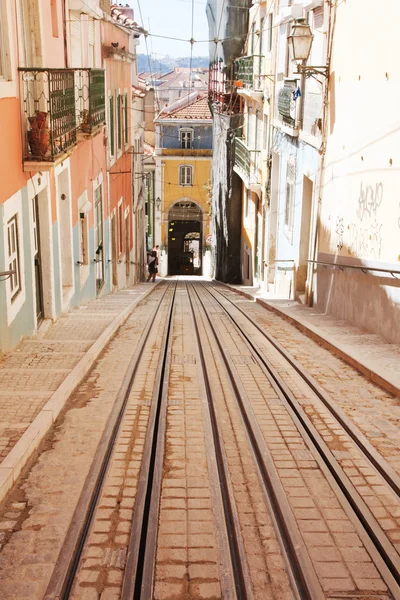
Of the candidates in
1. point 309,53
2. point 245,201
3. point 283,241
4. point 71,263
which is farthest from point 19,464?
point 245,201

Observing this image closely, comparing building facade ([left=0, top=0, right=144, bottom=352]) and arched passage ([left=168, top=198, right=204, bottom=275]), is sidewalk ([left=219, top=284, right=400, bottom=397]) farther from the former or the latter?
arched passage ([left=168, top=198, right=204, bottom=275])

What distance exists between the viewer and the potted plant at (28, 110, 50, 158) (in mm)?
8812

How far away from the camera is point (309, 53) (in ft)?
42.2

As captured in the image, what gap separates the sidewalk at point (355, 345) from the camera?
7.18 meters

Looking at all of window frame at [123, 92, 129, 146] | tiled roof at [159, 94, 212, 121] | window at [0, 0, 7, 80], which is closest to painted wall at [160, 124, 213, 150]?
tiled roof at [159, 94, 212, 121]

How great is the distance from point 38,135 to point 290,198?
30.8 ft

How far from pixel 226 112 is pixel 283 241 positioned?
12754mm

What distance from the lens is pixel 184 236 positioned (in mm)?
51594

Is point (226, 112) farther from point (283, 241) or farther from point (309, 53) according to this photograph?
point (309, 53)

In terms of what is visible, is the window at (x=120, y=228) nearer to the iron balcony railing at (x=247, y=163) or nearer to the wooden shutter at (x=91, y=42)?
the iron balcony railing at (x=247, y=163)

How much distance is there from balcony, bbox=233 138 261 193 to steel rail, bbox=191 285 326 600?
55.4 ft

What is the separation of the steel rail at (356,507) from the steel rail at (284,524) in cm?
42

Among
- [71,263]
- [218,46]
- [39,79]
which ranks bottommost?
[71,263]

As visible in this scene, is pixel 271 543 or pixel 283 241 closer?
pixel 271 543
